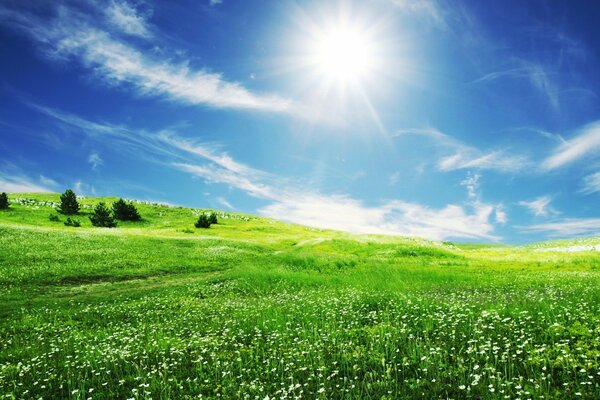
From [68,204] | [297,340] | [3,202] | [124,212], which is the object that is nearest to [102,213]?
[124,212]

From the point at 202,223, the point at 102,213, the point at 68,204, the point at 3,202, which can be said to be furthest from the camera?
the point at 68,204

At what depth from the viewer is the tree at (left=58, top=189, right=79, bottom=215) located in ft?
328

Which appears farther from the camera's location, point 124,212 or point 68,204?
point 124,212

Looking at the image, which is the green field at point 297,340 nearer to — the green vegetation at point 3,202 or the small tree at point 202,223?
the small tree at point 202,223

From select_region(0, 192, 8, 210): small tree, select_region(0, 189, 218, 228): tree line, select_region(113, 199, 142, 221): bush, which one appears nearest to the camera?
select_region(0, 189, 218, 228): tree line

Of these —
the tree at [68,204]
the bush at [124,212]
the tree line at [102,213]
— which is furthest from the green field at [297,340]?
the tree at [68,204]

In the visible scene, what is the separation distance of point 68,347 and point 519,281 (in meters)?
25.9

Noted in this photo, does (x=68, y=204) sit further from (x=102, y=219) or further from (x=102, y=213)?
(x=102, y=219)

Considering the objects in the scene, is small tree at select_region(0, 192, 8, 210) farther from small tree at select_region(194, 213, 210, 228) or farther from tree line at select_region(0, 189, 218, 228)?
small tree at select_region(194, 213, 210, 228)

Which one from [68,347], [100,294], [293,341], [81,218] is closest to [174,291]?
[100,294]

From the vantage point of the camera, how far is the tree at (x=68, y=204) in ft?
328

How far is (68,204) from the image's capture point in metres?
101

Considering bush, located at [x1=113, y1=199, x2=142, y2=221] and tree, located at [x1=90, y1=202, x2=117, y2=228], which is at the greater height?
bush, located at [x1=113, y1=199, x2=142, y2=221]

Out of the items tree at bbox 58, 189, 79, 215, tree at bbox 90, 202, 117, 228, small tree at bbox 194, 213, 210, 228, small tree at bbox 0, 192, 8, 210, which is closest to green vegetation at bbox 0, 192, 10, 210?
small tree at bbox 0, 192, 8, 210
